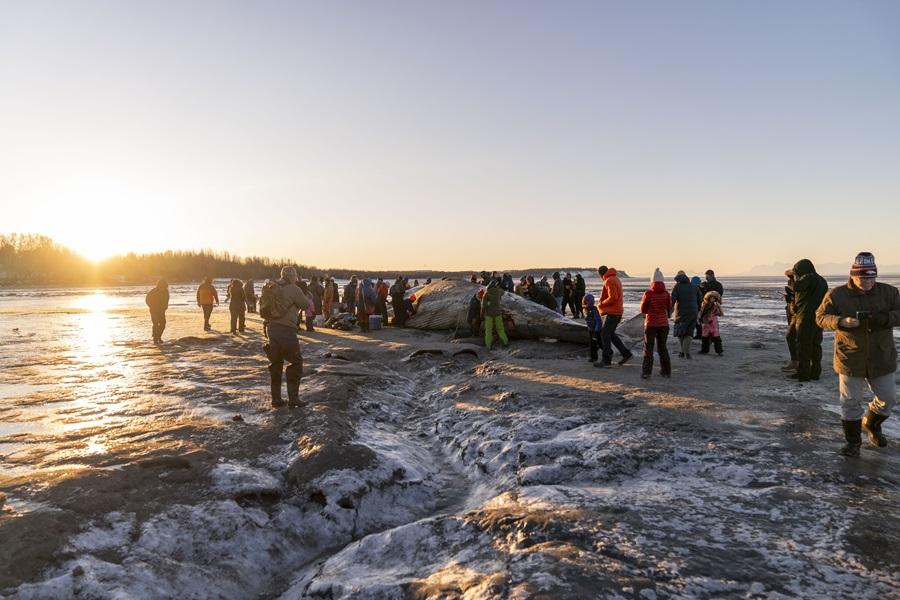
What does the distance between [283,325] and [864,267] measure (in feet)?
21.2

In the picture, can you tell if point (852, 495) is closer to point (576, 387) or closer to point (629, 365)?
point (576, 387)

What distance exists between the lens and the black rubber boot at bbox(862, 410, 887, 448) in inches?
189

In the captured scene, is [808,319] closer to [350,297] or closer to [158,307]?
[350,297]

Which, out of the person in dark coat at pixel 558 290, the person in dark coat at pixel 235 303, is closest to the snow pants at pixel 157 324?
the person in dark coat at pixel 235 303

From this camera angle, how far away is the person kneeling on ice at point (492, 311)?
451 inches

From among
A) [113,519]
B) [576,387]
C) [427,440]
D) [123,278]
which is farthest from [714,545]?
[123,278]

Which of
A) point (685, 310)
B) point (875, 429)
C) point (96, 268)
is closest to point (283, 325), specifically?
point (875, 429)

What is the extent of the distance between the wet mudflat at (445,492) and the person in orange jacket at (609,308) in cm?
140

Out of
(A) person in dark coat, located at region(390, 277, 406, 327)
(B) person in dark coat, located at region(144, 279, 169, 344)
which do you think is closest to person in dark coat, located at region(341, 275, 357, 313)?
(A) person in dark coat, located at region(390, 277, 406, 327)

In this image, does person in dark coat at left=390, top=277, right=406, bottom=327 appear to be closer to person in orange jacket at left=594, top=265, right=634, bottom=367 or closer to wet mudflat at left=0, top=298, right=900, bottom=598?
person in orange jacket at left=594, top=265, right=634, bottom=367

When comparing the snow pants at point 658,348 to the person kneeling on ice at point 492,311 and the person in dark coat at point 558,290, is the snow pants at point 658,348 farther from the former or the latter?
the person in dark coat at point 558,290

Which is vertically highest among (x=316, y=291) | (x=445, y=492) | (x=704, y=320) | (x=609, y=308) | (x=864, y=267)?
(x=864, y=267)

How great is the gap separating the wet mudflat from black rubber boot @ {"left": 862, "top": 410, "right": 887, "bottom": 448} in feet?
0.39

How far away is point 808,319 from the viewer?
757 centimetres
